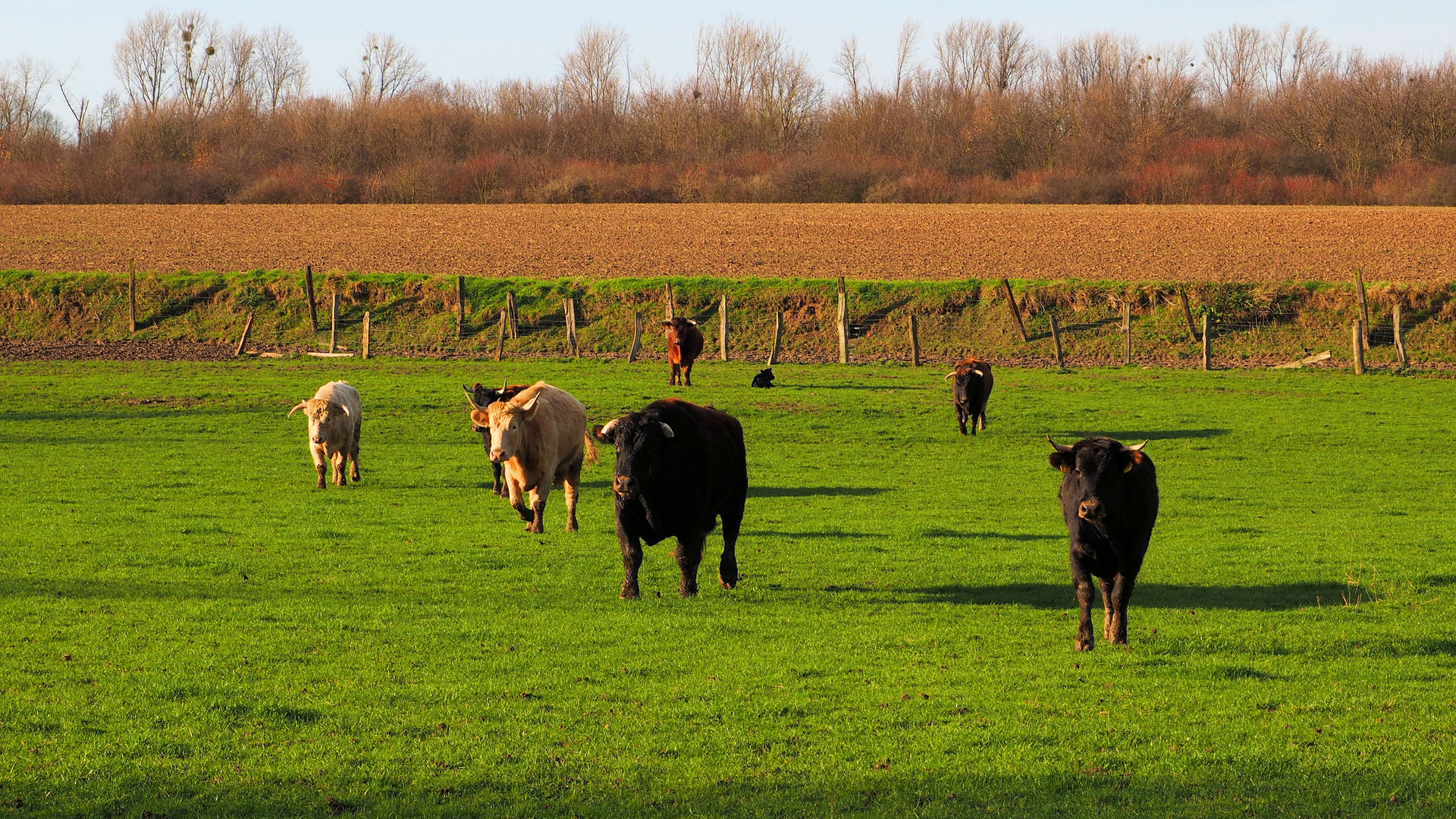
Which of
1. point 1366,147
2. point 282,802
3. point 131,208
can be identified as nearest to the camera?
point 282,802

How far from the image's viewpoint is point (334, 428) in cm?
1945

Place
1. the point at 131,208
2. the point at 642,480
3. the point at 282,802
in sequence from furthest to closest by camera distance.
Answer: the point at 131,208, the point at 642,480, the point at 282,802

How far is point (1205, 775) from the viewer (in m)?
7.04

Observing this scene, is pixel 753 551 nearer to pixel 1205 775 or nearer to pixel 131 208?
pixel 1205 775

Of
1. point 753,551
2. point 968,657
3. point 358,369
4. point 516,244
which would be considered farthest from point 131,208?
point 968,657

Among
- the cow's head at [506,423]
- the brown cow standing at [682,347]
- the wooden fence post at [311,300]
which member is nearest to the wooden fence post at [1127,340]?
the brown cow standing at [682,347]

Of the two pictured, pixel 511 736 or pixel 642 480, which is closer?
pixel 511 736

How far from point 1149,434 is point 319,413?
1653cm

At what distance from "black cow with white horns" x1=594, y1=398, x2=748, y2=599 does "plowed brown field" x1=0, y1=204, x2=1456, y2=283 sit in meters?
43.1

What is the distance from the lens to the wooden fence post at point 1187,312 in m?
46.0

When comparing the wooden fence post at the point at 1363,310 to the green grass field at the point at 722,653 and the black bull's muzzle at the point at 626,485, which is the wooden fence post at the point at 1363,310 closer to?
the green grass field at the point at 722,653

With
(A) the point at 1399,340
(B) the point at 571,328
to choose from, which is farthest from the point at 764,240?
(A) the point at 1399,340

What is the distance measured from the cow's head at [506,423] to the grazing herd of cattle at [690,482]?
0.01m

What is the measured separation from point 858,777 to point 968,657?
9.56 feet
